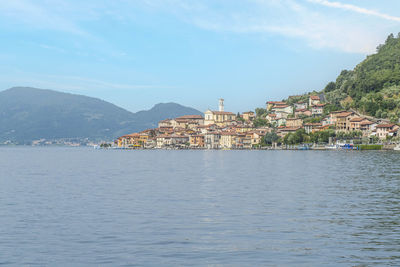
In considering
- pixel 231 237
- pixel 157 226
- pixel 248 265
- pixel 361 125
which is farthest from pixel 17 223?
pixel 361 125

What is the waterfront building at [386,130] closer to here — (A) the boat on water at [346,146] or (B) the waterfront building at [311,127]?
(A) the boat on water at [346,146]

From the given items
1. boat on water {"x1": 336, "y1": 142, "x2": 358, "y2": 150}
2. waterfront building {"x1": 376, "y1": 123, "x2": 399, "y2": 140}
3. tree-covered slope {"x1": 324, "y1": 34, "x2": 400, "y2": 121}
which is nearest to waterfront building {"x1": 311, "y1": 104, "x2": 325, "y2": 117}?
tree-covered slope {"x1": 324, "y1": 34, "x2": 400, "y2": 121}

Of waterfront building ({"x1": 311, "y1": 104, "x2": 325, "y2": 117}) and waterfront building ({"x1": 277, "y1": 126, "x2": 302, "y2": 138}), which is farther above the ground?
waterfront building ({"x1": 311, "y1": 104, "x2": 325, "y2": 117})

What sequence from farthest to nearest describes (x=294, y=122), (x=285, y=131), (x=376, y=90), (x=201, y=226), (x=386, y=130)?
(x=294, y=122) → (x=285, y=131) → (x=376, y=90) → (x=386, y=130) → (x=201, y=226)

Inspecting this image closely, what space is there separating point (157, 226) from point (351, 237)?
7779 mm

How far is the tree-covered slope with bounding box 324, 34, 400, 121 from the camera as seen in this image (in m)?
153

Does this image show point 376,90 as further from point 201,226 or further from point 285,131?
point 201,226

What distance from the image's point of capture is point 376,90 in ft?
549

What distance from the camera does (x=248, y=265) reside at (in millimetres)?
14375

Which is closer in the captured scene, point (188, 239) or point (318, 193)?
point (188, 239)

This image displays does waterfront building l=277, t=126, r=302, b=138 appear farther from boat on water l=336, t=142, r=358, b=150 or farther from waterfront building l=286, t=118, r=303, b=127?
boat on water l=336, t=142, r=358, b=150

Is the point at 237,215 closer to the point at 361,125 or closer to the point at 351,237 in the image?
the point at 351,237

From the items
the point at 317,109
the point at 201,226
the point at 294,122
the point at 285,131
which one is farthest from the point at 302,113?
the point at 201,226

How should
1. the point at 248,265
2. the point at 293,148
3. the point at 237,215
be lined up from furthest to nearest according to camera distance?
the point at 293,148 < the point at 237,215 < the point at 248,265
